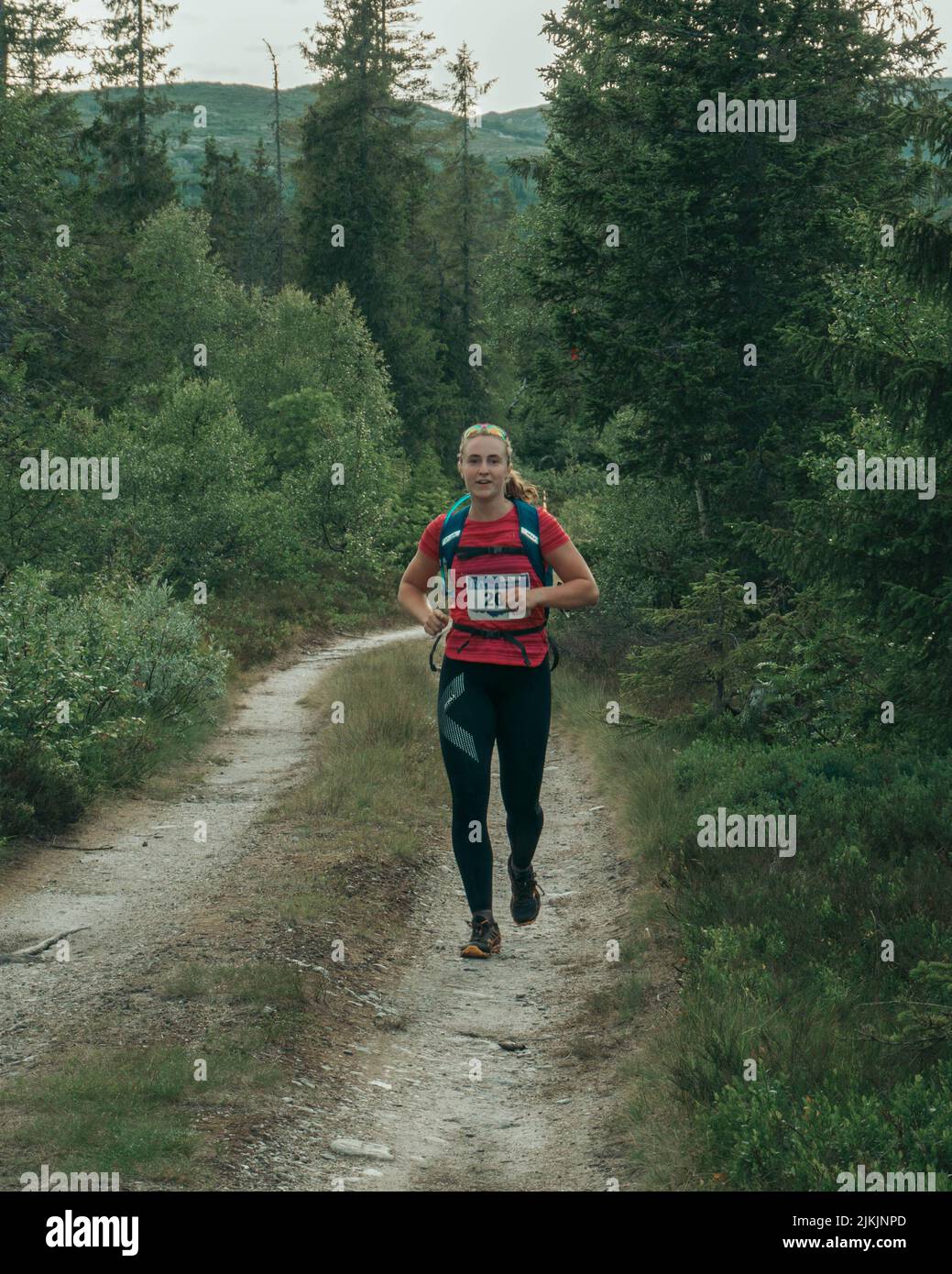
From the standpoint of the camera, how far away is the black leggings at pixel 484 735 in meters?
6.22

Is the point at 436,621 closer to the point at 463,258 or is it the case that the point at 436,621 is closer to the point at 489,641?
the point at 489,641

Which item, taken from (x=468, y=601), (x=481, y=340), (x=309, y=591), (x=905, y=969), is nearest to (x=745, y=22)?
(x=468, y=601)

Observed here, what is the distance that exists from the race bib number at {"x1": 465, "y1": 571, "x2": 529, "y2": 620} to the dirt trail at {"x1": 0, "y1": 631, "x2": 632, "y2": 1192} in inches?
83.2

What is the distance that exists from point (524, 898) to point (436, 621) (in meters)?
1.74

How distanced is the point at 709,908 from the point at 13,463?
546 inches

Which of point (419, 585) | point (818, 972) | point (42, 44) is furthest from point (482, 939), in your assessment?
point (42, 44)

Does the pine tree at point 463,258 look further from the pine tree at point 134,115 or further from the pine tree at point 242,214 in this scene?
the pine tree at point 134,115

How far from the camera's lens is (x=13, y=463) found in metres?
17.5

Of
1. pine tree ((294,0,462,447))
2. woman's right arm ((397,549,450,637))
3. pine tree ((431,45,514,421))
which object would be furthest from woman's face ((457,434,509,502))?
pine tree ((431,45,514,421))

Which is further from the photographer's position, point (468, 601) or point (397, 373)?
point (397, 373)

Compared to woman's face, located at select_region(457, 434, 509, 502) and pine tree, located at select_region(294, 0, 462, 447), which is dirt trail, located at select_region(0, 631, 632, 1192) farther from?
pine tree, located at select_region(294, 0, 462, 447)

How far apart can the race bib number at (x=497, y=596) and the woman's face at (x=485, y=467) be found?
412 mm

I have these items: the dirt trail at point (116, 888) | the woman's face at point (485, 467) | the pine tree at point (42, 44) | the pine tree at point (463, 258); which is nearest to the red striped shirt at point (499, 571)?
the woman's face at point (485, 467)
